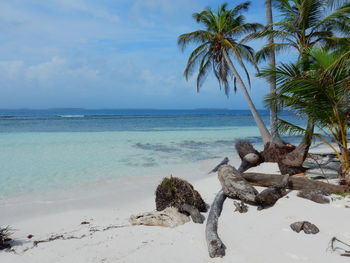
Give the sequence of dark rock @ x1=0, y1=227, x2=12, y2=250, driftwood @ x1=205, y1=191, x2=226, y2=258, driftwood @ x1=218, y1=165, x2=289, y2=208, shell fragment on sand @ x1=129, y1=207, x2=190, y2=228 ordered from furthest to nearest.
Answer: driftwood @ x1=218, y1=165, x2=289, y2=208 < shell fragment on sand @ x1=129, y1=207, x2=190, y2=228 < dark rock @ x1=0, y1=227, x2=12, y2=250 < driftwood @ x1=205, y1=191, x2=226, y2=258

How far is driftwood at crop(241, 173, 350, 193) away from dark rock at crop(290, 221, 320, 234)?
175 centimetres

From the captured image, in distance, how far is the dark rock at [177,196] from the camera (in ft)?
17.8

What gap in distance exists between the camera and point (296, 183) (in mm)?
6020

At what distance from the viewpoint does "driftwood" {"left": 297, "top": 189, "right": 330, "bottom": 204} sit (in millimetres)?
5250

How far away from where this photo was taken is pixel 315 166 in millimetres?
8555

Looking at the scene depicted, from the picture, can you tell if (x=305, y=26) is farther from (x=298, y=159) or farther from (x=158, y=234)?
(x=158, y=234)

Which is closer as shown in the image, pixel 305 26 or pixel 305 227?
pixel 305 227

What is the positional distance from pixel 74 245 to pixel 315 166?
282 inches

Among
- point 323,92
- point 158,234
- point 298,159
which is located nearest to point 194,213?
point 158,234

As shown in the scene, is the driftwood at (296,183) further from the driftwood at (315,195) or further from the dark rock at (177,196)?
the dark rock at (177,196)

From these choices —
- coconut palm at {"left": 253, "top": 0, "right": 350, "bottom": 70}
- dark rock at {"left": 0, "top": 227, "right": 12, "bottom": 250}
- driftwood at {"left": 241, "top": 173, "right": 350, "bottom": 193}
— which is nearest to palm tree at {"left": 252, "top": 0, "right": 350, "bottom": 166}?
coconut palm at {"left": 253, "top": 0, "right": 350, "bottom": 70}

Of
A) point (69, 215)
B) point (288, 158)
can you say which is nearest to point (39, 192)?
point (69, 215)

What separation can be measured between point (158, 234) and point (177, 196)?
3.49 ft

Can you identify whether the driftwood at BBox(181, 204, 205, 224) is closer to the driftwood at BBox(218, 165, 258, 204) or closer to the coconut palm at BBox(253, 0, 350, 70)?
the driftwood at BBox(218, 165, 258, 204)
